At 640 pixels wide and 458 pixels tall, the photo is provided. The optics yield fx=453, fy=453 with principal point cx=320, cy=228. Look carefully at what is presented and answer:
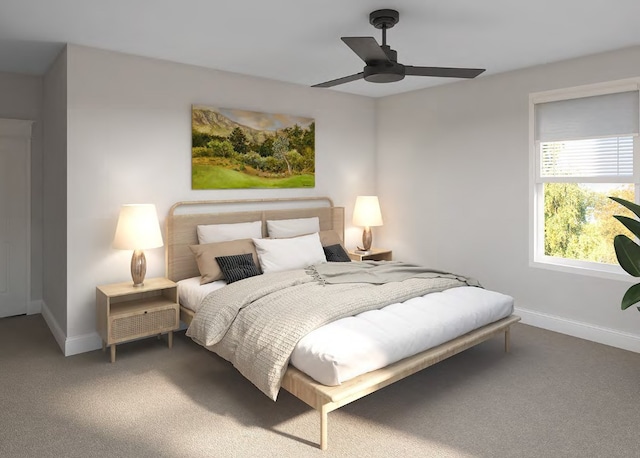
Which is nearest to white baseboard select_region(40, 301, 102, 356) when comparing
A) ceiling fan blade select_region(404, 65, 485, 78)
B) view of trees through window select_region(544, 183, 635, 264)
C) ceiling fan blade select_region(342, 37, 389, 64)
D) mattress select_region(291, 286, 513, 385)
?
mattress select_region(291, 286, 513, 385)

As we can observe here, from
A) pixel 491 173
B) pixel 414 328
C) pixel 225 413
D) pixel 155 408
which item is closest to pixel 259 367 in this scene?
pixel 225 413

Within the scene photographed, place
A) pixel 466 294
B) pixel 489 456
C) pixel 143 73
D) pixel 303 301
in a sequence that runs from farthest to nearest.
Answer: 1. pixel 143 73
2. pixel 466 294
3. pixel 303 301
4. pixel 489 456

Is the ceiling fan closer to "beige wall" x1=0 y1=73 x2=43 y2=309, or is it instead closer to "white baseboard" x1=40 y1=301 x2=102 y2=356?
"white baseboard" x1=40 y1=301 x2=102 y2=356

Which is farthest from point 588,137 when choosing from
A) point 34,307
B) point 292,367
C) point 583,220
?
point 34,307

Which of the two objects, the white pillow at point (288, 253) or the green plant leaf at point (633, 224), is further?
the white pillow at point (288, 253)

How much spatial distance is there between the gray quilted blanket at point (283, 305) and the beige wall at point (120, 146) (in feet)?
3.68

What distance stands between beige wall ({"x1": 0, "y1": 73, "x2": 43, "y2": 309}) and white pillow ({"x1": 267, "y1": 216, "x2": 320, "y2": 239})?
8.18 ft

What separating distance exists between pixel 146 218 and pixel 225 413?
174 cm

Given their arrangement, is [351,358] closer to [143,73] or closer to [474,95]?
[143,73]

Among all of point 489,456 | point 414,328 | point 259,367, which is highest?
point 414,328

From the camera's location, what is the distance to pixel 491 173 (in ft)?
15.6

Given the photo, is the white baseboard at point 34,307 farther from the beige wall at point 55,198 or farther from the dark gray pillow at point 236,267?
the dark gray pillow at point 236,267

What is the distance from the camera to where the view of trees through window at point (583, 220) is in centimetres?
407

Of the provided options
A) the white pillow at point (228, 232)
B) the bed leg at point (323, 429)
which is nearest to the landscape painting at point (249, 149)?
the white pillow at point (228, 232)
